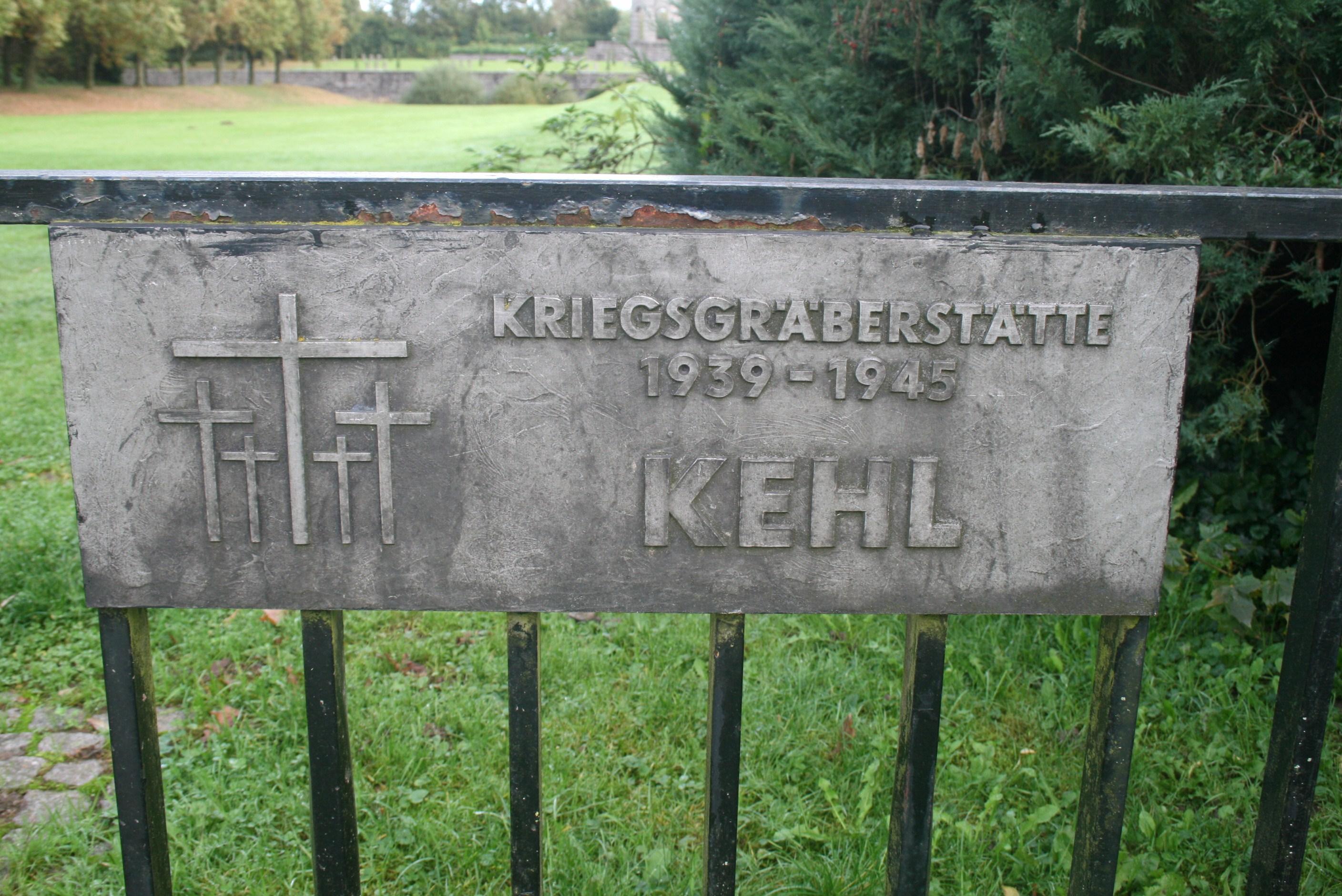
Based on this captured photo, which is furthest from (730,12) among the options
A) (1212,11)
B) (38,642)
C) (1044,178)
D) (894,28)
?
(38,642)

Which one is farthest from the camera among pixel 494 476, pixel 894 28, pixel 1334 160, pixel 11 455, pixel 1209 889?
pixel 11 455

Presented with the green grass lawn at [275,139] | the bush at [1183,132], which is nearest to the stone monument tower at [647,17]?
the green grass lawn at [275,139]

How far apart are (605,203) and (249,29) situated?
42.0 m

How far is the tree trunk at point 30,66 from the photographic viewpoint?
25.4 m

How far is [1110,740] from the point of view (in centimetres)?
147

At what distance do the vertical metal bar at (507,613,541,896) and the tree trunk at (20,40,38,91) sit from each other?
29.4m

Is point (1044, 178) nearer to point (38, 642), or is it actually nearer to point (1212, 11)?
point (1212, 11)

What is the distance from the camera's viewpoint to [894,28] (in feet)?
10.6

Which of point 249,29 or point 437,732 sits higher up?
point 249,29

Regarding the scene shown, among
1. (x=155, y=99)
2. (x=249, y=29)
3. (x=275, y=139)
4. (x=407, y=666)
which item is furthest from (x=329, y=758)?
(x=249, y=29)

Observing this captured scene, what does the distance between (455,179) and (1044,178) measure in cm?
230

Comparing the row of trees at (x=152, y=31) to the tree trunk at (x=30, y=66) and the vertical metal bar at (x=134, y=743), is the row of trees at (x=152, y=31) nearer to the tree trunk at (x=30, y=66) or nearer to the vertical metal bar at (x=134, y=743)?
the tree trunk at (x=30, y=66)

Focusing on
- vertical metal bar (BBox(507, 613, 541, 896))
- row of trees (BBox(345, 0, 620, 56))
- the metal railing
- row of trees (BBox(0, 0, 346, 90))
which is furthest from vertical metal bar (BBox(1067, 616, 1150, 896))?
row of trees (BBox(345, 0, 620, 56))

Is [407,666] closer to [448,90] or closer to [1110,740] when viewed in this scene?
[1110,740]
